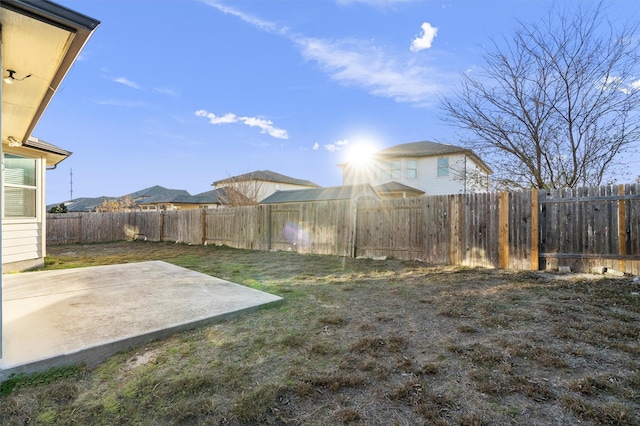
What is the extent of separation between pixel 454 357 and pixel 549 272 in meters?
4.61

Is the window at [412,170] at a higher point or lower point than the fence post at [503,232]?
higher

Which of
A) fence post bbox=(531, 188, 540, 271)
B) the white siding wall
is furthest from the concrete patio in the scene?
fence post bbox=(531, 188, 540, 271)

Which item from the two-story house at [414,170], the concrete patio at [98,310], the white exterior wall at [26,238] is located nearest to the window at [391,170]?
the two-story house at [414,170]

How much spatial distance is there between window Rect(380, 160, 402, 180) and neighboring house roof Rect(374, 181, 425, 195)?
2.58ft

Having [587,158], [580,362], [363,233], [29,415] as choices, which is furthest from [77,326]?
[587,158]

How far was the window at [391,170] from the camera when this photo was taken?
66.2ft

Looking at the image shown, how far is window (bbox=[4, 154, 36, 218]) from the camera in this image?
6.09 m

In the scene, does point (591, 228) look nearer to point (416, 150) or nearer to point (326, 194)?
point (416, 150)

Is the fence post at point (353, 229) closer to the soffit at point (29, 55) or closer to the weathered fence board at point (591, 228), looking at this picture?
the weathered fence board at point (591, 228)

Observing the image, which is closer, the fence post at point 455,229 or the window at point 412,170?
the fence post at point 455,229

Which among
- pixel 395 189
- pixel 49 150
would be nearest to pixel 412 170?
pixel 395 189

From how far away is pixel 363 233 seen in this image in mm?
8453

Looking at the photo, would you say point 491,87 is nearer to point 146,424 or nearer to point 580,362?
point 580,362

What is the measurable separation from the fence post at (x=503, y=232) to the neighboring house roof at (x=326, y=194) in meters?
10.4
